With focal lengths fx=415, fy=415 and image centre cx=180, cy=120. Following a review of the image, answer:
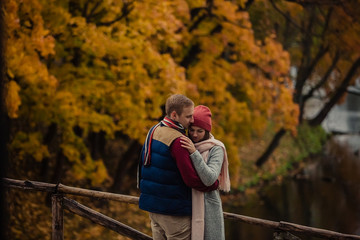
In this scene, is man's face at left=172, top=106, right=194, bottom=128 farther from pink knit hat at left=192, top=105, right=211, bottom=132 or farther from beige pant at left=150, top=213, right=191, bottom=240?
beige pant at left=150, top=213, right=191, bottom=240

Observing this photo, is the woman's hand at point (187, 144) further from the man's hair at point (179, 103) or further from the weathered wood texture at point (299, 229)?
the weathered wood texture at point (299, 229)

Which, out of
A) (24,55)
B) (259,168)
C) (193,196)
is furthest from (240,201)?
(193,196)

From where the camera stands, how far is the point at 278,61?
36.8 ft

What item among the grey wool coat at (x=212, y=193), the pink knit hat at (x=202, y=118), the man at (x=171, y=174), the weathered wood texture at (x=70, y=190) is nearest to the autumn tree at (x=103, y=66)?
the weathered wood texture at (x=70, y=190)

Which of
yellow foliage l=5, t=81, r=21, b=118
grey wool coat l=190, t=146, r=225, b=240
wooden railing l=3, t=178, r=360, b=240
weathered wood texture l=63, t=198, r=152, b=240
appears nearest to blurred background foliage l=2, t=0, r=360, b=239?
yellow foliage l=5, t=81, r=21, b=118

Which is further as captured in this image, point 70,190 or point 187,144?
point 70,190

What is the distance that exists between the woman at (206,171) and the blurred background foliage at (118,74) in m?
4.01

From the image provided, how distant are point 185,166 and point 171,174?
0.50ft

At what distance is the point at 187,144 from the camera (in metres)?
2.86

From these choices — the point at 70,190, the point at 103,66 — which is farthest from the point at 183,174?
the point at 103,66

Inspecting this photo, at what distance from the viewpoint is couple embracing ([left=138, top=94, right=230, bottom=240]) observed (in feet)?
9.41

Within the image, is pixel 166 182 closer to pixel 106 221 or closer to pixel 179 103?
pixel 179 103

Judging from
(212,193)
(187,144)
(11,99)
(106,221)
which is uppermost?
(11,99)

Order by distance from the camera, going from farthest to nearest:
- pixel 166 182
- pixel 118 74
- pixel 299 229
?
1. pixel 118 74
2. pixel 299 229
3. pixel 166 182
